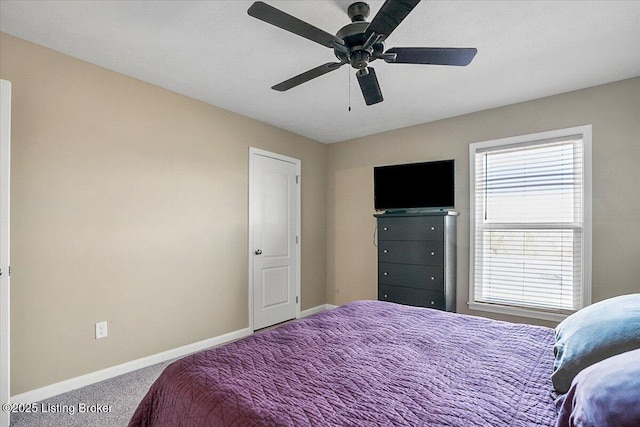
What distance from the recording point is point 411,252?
3496mm

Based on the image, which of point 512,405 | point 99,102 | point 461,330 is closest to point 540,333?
point 461,330

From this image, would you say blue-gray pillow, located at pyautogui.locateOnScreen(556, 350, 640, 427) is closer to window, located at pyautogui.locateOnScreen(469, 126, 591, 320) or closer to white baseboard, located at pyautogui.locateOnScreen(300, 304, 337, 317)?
window, located at pyautogui.locateOnScreen(469, 126, 591, 320)

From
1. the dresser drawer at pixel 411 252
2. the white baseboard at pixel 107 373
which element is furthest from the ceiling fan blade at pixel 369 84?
the white baseboard at pixel 107 373

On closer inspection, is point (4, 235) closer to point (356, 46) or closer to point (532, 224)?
point (356, 46)

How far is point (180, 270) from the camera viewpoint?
122 inches

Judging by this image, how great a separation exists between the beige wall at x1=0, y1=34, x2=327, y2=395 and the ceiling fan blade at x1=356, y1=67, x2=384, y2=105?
75.7 inches

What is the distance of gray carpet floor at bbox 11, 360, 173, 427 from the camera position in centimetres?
202

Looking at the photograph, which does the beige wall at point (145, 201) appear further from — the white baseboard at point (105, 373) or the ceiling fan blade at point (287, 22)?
the ceiling fan blade at point (287, 22)

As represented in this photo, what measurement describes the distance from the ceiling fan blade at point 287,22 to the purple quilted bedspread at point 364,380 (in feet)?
5.05

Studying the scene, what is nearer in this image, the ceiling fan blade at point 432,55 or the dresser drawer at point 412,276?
the ceiling fan blade at point 432,55

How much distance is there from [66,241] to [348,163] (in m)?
3.39

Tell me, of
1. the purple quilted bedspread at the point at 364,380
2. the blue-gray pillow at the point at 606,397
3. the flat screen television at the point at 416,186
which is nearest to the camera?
the blue-gray pillow at the point at 606,397

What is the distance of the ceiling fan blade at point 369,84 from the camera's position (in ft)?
6.29

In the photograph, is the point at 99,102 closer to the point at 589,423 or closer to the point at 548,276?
the point at 589,423
